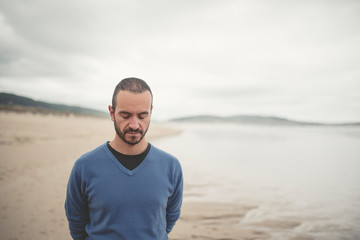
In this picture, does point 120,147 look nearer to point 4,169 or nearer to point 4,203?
point 4,203

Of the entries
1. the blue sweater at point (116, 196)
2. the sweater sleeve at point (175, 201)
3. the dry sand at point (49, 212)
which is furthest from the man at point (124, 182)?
the dry sand at point (49, 212)

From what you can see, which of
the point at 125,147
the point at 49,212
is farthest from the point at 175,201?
the point at 49,212

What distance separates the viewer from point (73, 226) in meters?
1.86

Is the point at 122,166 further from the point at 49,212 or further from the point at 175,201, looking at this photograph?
the point at 49,212

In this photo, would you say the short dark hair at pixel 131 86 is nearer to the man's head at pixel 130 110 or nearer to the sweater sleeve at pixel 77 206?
the man's head at pixel 130 110

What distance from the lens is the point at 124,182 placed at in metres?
1.65

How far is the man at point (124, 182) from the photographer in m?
1.64

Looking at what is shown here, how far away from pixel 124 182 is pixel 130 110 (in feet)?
2.22

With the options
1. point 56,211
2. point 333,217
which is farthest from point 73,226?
point 333,217

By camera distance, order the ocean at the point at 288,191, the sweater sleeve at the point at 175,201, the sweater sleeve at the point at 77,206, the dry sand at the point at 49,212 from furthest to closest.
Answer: the ocean at the point at 288,191
the dry sand at the point at 49,212
the sweater sleeve at the point at 175,201
the sweater sleeve at the point at 77,206

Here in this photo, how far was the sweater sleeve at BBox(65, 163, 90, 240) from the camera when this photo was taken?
1735mm

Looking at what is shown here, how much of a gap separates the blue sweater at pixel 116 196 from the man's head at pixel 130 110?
0.24 metres

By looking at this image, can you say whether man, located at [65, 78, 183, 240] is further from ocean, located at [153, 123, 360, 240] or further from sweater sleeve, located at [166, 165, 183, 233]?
ocean, located at [153, 123, 360, 240]

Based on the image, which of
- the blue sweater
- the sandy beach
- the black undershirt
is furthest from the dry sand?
the black undershirt
